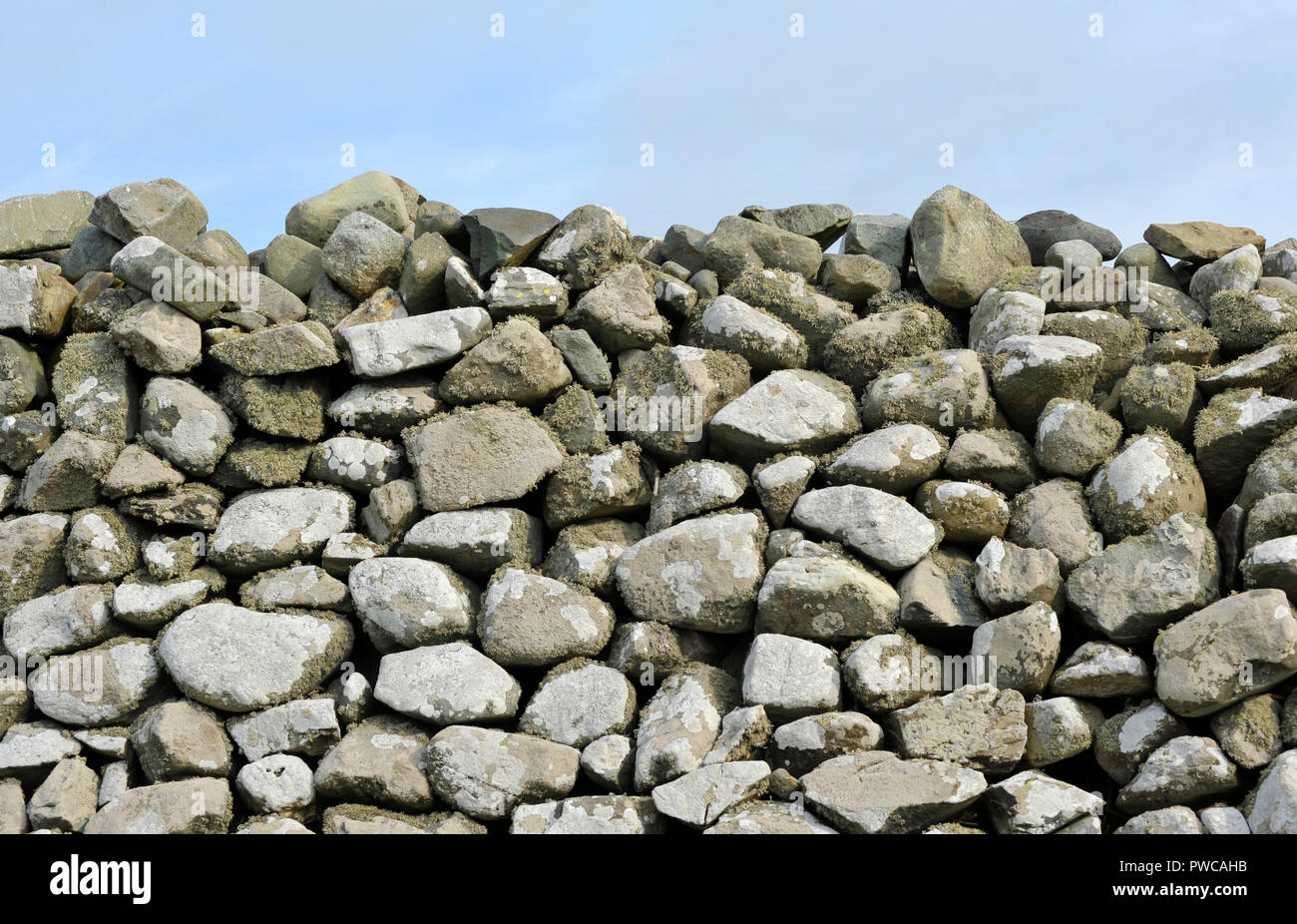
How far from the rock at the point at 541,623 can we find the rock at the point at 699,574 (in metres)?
0.27

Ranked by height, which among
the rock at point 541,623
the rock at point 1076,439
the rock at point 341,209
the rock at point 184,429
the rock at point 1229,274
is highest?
the rock at point 341,209

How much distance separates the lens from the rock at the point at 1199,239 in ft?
27.6

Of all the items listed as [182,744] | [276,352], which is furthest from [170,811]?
[276,352]

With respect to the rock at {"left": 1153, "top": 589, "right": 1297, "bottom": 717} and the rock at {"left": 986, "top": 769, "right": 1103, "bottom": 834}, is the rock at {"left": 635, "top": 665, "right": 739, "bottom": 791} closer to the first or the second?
the rock at {"left": 986, "top": 769, "right": 1103, "bottom": 834}

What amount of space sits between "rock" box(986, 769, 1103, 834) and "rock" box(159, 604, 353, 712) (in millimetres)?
4185

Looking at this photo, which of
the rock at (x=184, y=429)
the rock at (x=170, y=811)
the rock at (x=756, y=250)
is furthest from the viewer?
the rock at (x=756, y=250)

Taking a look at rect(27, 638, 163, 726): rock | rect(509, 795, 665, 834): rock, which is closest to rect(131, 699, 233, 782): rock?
rect(27, 638, 163, 726): rock

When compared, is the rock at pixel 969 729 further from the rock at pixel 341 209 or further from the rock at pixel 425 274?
the rock at pixel 341 209

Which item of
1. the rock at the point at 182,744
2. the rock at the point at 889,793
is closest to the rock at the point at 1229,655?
the rock at the point at 889,793

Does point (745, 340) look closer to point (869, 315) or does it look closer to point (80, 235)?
point (869, 315)

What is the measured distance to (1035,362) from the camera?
7.46 m

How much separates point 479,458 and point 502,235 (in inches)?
71.2

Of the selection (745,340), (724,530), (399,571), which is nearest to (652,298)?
(745,340)

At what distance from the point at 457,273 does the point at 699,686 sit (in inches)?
138
